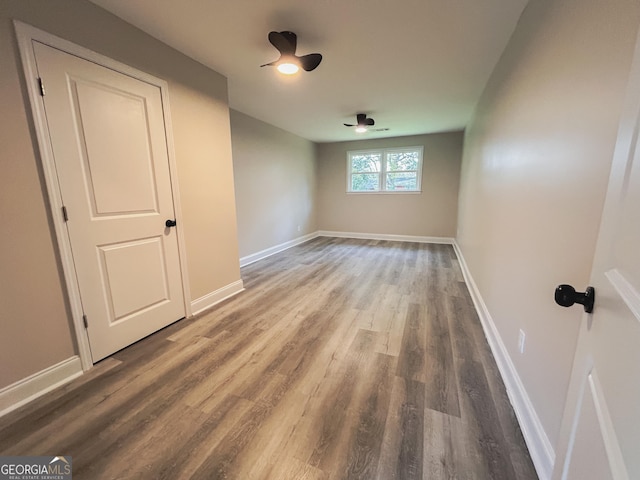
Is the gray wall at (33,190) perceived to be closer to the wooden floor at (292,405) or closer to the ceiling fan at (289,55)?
the wooden floor at (292,405)

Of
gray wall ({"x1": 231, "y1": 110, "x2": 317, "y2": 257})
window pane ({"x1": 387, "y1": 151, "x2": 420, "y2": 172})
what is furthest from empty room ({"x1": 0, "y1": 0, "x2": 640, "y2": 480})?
window pane ({"x1": 387, "y1": 151, "x2": 420, "y2": 172})

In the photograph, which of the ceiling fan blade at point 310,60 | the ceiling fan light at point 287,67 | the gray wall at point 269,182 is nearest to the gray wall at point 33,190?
the ceiling fan light at point 287,67

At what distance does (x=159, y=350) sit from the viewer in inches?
80.6

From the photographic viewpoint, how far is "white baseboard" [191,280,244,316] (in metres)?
2.64

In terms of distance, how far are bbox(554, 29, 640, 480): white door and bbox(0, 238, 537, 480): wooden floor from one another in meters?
0.77

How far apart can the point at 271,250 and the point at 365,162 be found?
Result: 326 centimetres

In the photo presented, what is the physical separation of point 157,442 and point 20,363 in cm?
100

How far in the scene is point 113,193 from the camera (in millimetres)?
1913

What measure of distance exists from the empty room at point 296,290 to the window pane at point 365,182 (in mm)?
3202

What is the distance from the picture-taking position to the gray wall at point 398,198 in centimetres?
573

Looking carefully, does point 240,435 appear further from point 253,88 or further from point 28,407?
point 253,88

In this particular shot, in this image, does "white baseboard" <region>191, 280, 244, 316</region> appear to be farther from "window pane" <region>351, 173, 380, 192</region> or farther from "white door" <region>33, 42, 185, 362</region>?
"window pane" <region>351, 173, 380, 192</region>

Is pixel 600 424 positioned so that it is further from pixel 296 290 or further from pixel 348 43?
pixel 296 290

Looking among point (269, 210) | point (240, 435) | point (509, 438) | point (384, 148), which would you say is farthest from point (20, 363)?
point (384, 148)
